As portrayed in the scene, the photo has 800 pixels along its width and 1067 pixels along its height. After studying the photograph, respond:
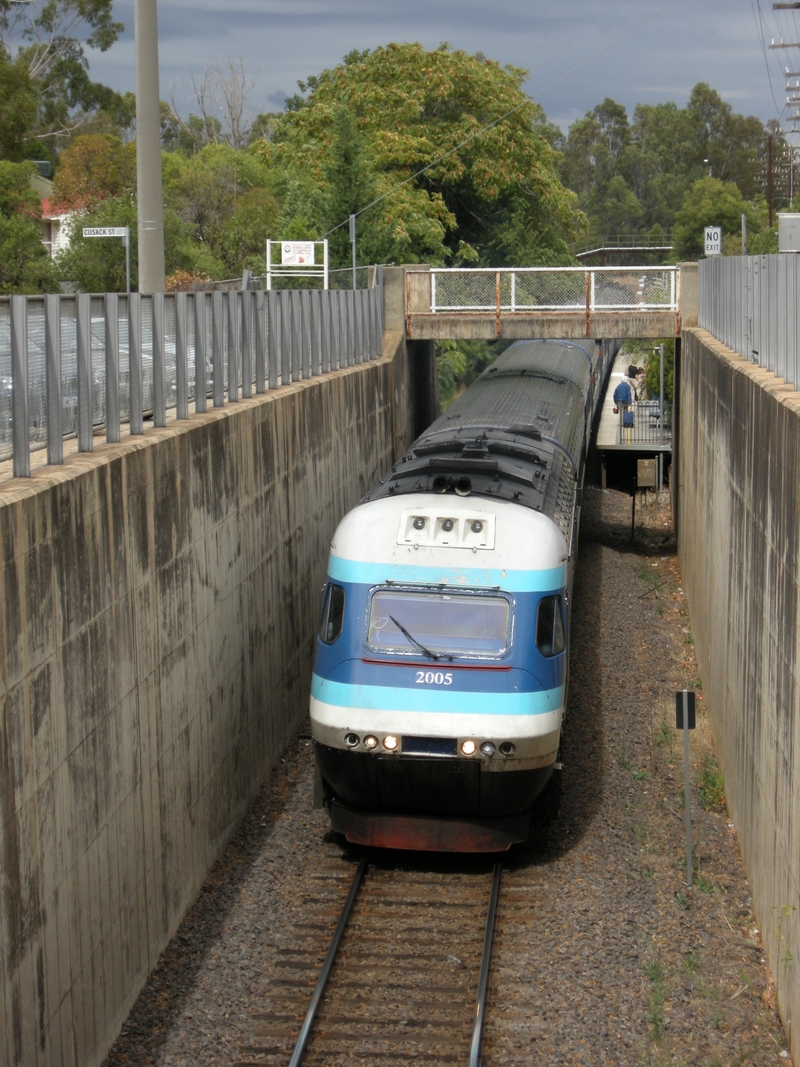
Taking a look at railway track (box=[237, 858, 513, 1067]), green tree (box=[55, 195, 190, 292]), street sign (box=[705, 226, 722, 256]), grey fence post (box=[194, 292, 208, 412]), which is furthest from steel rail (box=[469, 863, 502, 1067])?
street sign (box=[705, 226, 722, 256])

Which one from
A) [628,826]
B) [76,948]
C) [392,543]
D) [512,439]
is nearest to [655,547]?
[512,439]

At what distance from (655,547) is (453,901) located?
50.1ft

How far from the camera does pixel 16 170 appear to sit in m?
40.8

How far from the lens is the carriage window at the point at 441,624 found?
1098 centimetres

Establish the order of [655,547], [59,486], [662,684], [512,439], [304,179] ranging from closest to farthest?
[59,486]
[512,439]
[662,684]
[655,547]
[304,179]

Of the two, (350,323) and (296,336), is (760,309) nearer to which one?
(296,336)

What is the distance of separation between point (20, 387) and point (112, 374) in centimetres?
186

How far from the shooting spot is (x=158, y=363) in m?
11.5

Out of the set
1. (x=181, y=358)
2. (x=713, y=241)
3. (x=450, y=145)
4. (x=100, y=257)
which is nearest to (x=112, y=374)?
(x=181, y=358)

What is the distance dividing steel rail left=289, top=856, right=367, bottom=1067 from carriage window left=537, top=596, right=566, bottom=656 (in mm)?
2519

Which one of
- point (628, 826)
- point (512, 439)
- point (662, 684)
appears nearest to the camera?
point (628, 826)

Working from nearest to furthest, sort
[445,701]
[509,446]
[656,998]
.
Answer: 1. [656,998]
2. [445,701]
3. [509,446]

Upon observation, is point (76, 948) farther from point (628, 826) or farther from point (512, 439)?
point (512, 439)

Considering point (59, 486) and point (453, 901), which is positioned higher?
point (59, 486)
